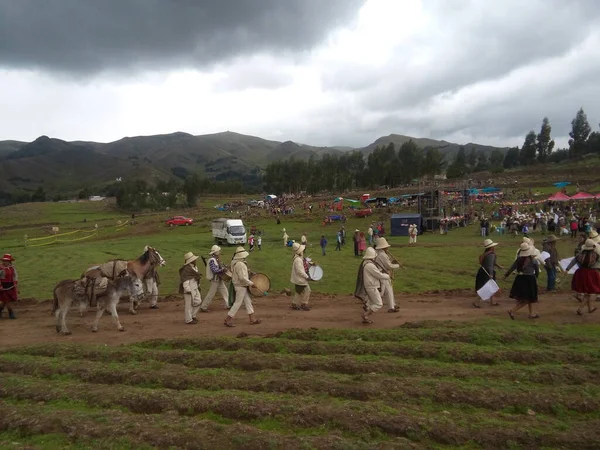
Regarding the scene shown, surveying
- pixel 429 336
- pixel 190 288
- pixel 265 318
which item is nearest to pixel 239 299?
pixel 265 318

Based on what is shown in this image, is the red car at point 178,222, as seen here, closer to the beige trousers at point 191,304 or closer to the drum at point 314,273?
the drum at point 314,273

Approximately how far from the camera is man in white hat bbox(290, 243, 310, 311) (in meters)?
12.7

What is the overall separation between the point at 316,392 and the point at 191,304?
6289 millimetres

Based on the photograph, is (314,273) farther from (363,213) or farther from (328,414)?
(363,213)

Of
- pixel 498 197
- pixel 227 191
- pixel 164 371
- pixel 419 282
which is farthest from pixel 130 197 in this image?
pixel 164 371

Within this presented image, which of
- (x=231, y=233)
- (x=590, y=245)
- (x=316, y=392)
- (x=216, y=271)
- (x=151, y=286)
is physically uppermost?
(x=590, y=245)

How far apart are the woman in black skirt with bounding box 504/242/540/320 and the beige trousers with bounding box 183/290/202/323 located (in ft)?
27.0

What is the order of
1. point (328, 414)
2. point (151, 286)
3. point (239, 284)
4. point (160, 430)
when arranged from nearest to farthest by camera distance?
1. point (160, 430)
2. point (328, 414)
3. point (239, 284)
4. point (151, 286)

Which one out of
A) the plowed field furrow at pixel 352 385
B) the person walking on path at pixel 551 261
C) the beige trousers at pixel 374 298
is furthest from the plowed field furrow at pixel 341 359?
the person walking on path at pixel 551 261

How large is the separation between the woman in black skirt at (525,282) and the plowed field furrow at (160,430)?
7.35m

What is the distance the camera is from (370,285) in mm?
11180

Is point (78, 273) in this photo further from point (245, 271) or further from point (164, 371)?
point (164, 371)

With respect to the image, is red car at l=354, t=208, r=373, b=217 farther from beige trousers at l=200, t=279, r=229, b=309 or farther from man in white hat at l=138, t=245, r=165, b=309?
beige trousers at l=200, t=279, r=229, b=309

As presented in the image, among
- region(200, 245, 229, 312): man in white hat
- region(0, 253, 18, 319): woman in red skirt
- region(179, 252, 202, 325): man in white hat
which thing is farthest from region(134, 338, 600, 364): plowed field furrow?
region(0, 253, 18, 319): woman in red skirt
